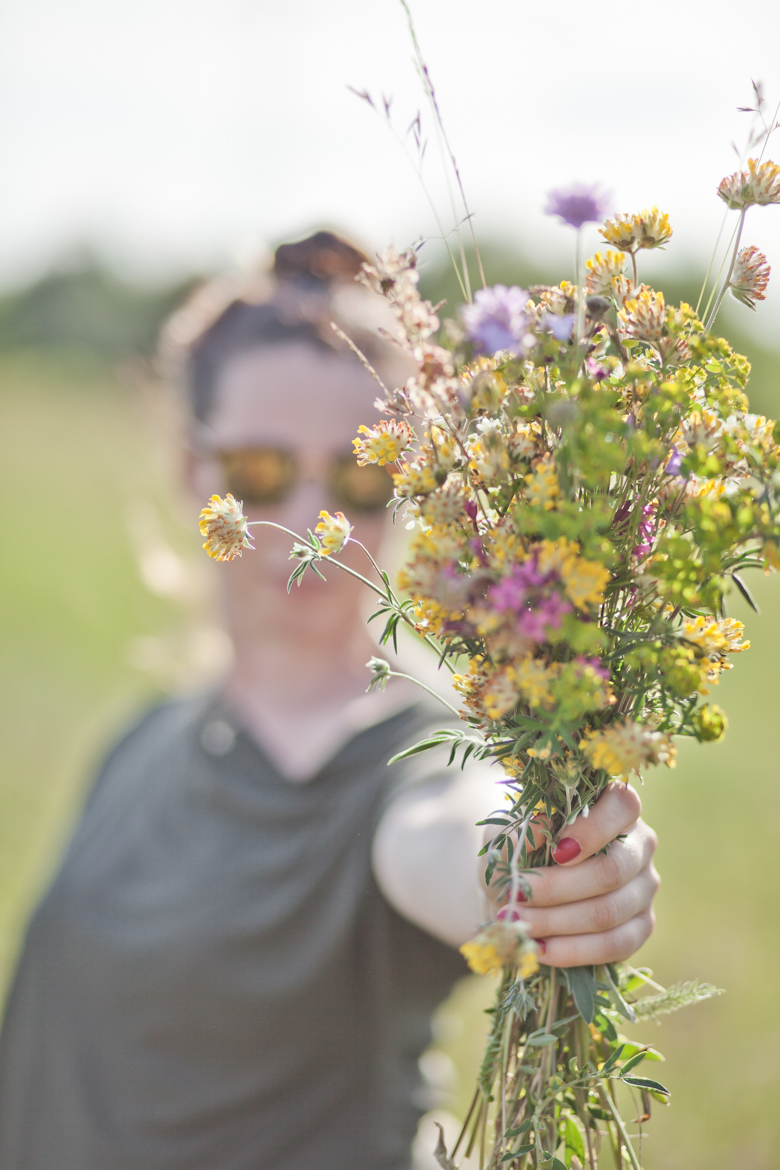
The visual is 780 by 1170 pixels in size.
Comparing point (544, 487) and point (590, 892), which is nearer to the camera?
point (544, 487)

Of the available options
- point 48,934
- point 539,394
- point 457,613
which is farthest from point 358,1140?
point 539,394

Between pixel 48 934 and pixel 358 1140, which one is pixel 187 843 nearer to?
pixel 48 934

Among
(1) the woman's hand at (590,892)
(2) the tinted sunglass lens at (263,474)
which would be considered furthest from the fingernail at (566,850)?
(2) the tinted sunglass lens at (263,474)

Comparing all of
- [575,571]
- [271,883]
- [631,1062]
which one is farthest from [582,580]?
[271,883]

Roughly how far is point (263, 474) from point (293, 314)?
433 millimetres

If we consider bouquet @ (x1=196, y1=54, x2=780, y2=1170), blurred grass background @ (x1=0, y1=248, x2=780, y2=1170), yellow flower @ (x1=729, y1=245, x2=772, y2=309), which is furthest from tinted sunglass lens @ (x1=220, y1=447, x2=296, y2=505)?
yellow flower @ (x1=729, y1=245, x2=772, y2=309)

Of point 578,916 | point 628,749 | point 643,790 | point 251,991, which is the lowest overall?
point 643,790

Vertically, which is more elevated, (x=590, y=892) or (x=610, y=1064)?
(x=590, y=892)

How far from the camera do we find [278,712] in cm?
212

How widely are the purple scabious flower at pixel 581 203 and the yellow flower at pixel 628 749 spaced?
375 mm

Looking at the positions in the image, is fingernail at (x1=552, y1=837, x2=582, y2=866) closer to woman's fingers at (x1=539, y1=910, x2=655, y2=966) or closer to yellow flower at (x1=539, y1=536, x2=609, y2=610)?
woman's fingers at (x1=539, y1=910, x2=655, y2=966)

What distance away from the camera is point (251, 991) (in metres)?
1.72

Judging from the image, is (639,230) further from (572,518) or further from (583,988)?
(583,988)

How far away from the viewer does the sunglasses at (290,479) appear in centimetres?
214
